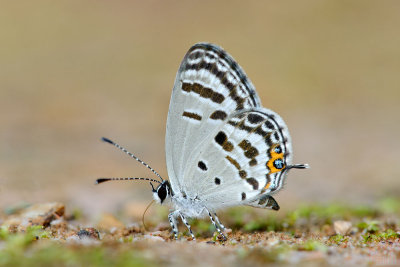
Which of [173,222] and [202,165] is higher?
[202,165]

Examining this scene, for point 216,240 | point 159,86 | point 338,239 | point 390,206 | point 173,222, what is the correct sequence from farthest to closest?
point 159,86 < point 390,206 < point 173,222 < point 338,239 < point 216,240

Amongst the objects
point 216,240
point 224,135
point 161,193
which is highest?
point 224,135

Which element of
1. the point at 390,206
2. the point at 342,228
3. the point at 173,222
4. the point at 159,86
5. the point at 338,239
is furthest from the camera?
the point at 159,86

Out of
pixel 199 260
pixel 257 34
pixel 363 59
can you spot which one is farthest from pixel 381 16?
pixel 199 260

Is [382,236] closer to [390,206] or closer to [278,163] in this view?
[278,163]

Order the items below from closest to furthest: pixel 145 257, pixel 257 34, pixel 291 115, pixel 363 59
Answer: pixel 145 257, pixel 291 115, pixel 363 59, pixel 257 34

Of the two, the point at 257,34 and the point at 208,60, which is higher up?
the point at 257,34

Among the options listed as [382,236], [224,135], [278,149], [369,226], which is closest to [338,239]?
[382,236]

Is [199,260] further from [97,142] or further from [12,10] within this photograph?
[12,10]
